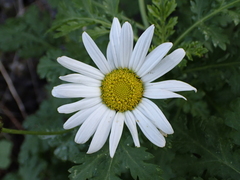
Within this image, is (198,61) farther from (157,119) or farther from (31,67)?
(31,67)

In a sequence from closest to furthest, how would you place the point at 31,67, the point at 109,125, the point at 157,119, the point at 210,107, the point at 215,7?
1. the point at 157,119
2. the point at 109,125
3. the point at 215,7
4. the point at 210,107
5. the point at 31,67

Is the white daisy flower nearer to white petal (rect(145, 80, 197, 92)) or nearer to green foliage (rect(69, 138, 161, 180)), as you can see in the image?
white petal (rect(145, 80, 197, 92))

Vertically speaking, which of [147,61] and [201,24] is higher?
[147,61]

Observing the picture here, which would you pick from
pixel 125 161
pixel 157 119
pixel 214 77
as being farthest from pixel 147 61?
pixel 214 77

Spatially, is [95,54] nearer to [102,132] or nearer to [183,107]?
[102,132]

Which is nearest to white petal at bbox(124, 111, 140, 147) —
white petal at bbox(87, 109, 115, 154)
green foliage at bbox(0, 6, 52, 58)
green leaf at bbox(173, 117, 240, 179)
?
white petal at bbox(87, 109, 115, 154)

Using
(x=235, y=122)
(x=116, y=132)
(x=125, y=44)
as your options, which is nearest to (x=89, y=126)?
(x=116, y=132)

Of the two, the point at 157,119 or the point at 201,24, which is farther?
the point at 201,24
